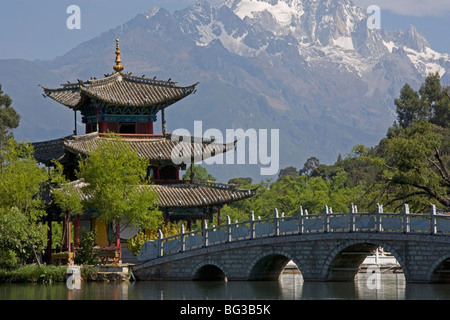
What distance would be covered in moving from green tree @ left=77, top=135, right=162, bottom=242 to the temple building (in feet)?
6.98

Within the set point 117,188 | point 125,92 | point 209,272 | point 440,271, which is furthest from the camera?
point 125,92

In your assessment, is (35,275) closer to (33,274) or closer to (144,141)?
(33,274)

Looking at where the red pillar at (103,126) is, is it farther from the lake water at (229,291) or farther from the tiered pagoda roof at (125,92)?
the lake water at (229,291)

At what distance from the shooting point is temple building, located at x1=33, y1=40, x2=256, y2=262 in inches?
1913

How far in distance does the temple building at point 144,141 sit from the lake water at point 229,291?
8.32 meters

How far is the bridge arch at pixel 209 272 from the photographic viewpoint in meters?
41.0

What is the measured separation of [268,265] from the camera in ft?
138

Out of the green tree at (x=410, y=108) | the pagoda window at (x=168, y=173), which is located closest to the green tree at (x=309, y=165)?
the green tree at (x=410, y=108)

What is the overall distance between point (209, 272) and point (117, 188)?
572 centimetres

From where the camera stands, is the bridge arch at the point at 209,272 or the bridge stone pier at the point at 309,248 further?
the bridge arch at the point at 209,272

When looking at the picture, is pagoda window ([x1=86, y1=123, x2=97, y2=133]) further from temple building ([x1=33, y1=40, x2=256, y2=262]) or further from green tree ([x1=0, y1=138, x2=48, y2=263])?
green tree ([x1=0, y1=138, x2=48, y2=263])

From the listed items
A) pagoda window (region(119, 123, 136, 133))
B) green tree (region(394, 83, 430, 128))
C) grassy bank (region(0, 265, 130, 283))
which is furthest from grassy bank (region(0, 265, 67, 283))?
green tree (region(394, 83, 430, 128))

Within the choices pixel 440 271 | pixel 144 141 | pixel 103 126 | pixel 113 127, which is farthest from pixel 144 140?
pixel 440 271
